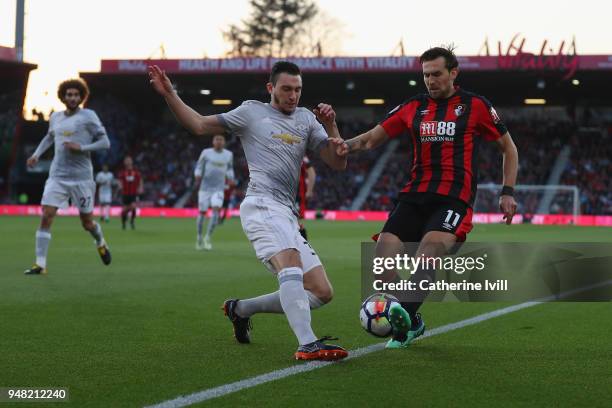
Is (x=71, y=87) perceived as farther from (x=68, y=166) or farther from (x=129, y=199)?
(x=129, y=199)

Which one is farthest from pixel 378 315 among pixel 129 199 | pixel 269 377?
pixel 129 199

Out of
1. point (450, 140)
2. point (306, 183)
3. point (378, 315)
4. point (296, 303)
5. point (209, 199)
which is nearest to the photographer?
point (296, 303)

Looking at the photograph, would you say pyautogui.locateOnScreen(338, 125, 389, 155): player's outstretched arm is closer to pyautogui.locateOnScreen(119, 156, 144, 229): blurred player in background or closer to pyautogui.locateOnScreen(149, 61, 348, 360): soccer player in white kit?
pyautogui.locateOnScreen(149, 61, 348, 360): soccer player in white kit

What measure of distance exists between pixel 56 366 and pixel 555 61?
38.9 meters

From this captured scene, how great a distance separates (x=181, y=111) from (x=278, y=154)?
71 cm

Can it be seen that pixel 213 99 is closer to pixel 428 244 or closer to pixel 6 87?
pixel 6 87

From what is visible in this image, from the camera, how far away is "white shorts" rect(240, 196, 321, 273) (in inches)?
236

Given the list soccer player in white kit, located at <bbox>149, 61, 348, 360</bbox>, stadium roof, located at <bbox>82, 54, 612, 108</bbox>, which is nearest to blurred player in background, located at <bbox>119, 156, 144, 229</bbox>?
stadium roof, located at <bbox>82, 54, 612, 108</bbox>

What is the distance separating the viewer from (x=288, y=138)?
620 centimetres

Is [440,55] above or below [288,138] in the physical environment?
above

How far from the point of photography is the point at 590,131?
4906cm

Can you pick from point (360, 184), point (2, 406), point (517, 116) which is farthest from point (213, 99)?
point (2, 406)

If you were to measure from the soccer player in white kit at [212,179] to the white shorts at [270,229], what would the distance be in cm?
1129

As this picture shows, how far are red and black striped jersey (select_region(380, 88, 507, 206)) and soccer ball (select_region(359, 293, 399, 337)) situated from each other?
0.85 meters
